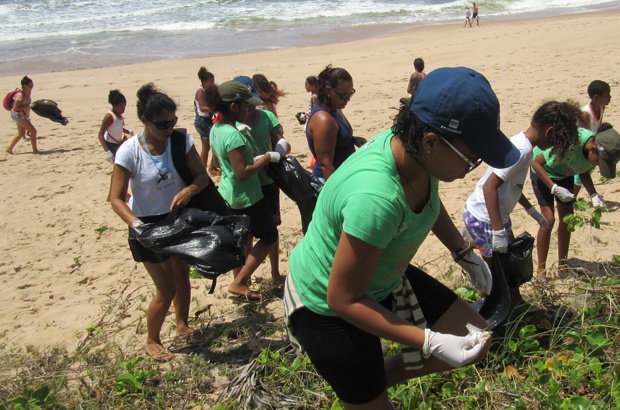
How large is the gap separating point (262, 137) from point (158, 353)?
72.6 inches

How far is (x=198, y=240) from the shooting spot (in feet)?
11.8

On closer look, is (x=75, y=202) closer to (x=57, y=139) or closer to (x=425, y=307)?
(x=57, y=139)

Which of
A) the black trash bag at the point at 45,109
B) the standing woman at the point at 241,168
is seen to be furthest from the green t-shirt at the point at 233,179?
the black trash bag at the point at 45,109

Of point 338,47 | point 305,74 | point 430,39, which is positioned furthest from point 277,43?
point 305,74

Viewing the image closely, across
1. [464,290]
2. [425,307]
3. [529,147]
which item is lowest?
[464,290]

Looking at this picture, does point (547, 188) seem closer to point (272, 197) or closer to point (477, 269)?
point (477, 269)

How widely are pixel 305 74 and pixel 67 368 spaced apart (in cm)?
1225

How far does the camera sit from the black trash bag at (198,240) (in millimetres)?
3504

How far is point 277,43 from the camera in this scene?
2317 centimetres

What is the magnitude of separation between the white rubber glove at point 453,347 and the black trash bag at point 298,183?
2.26 meters

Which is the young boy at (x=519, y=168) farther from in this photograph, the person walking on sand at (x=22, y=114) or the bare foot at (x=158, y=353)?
the person walking on sand at (x=22, y=114)

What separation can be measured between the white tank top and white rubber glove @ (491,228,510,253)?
5.43m

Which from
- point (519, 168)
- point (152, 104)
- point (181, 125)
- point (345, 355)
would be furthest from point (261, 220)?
point (181, 125)

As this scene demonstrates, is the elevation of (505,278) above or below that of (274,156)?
below
